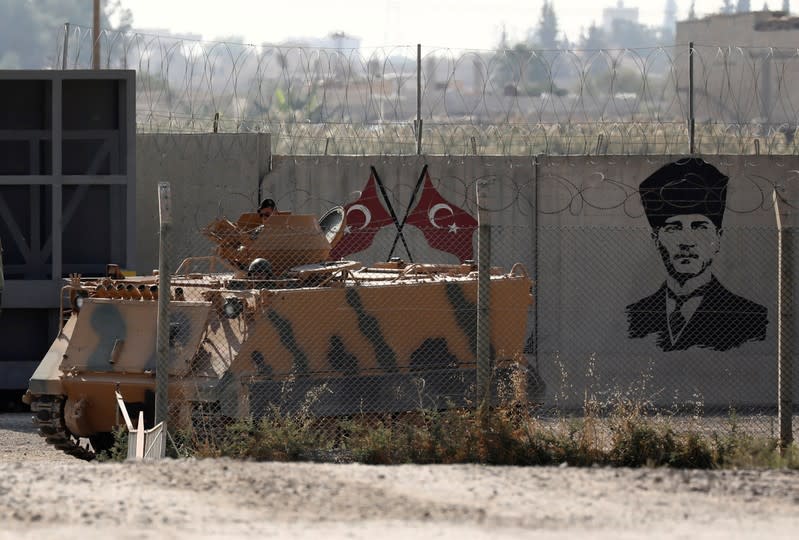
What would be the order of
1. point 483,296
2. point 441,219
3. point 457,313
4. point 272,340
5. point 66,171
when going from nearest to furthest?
point 483,296 → point 272,340 → point 457,313 → point 441,219 → point 66,171

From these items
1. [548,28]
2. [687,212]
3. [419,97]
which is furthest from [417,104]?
[548,28]

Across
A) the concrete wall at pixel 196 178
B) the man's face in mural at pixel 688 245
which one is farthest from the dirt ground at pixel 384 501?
the concrete wall at pixel 196 178

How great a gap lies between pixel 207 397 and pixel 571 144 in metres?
6.99

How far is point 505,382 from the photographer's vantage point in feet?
41.7

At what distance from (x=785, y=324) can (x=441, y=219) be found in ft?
21.7

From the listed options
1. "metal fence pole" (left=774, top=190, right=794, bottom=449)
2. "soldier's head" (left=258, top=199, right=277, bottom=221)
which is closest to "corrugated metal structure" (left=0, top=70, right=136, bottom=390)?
"soldier's head" (left=258, top=199, right=277, bottom=221)

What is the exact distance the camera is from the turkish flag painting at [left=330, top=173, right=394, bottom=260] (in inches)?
667

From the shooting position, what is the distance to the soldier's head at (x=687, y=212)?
16.4 m

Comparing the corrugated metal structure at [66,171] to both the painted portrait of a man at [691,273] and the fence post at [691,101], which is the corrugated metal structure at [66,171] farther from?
the fence post at [691,101]

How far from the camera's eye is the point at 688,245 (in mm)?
16422

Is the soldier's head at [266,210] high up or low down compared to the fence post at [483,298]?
up

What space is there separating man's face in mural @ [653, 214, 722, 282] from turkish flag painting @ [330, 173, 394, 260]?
10.1 feet

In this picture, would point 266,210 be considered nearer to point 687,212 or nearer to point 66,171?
point 687,212

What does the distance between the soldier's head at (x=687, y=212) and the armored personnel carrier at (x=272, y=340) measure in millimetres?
3678
